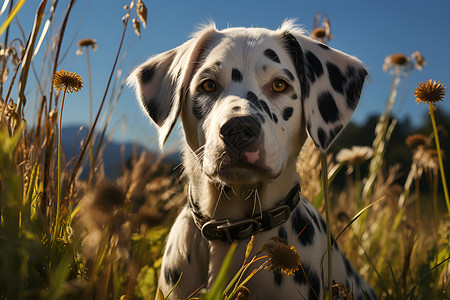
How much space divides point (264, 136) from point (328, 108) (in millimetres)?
682

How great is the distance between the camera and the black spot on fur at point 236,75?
2.08 metres

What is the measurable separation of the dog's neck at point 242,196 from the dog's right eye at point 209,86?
1.37 feet

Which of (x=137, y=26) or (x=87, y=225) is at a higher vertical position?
(x=137, y=26)

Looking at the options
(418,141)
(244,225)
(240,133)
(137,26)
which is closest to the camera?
(240,133)

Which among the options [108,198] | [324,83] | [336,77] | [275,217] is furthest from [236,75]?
[108,198]

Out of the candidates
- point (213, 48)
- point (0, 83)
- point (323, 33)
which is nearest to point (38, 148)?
point (0, 83)

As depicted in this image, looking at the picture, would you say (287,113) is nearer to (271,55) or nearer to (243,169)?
(271,55)

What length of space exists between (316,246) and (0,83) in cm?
207

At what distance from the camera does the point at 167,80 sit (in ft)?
7.98

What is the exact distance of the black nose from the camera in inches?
65.8

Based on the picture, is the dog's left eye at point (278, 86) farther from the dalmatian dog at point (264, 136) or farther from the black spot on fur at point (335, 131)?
the black spot on fur at point (335, 131)

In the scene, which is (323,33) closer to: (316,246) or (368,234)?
(368,234)

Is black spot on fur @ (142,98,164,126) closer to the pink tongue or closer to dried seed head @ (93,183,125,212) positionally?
the pink tongue

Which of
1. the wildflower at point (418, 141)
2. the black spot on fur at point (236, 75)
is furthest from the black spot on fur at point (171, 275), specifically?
the wildflower at point (418, 141)
